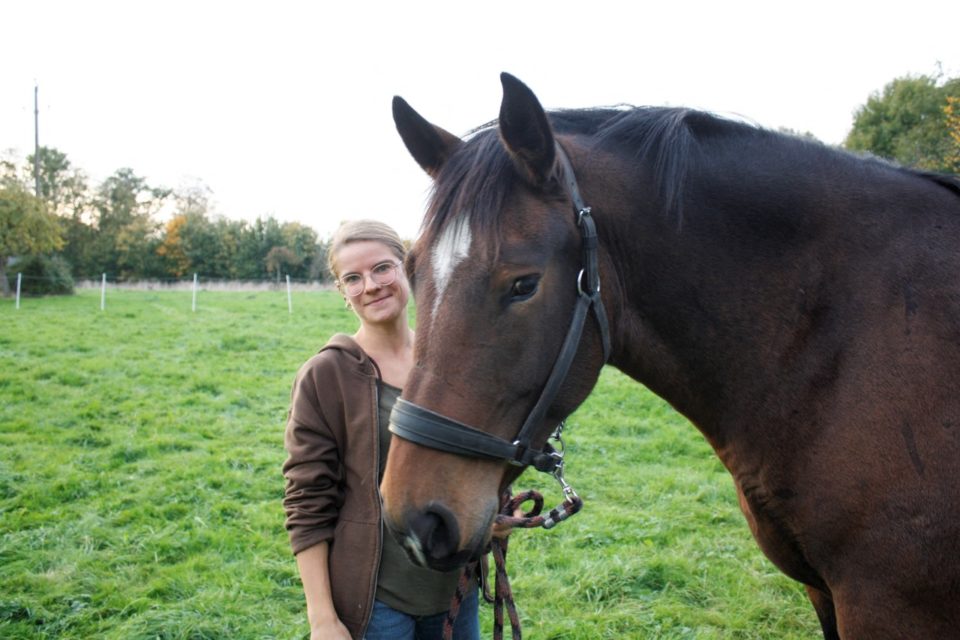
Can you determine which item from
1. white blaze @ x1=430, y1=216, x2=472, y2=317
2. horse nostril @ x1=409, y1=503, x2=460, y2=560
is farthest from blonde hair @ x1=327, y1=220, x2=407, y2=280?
horse nostril @ x1=409, y1=503, x2=460, y2=560

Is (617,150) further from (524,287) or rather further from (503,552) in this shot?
(503,552)

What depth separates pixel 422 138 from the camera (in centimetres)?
209

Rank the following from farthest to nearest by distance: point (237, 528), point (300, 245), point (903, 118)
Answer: point (300, 245) → point (903, 118) → point (237, 528)

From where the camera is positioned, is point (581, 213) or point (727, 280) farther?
point (727, 280)

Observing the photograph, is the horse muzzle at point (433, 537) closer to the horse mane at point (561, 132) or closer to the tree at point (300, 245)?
the horse mane at point (561, 132)

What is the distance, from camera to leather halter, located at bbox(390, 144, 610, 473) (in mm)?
1637

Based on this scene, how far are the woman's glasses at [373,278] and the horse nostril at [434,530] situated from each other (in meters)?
0.97

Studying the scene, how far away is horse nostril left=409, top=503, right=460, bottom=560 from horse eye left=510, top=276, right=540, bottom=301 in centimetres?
63

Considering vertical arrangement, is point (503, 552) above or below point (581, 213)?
below

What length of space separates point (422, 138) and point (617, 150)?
679 mm

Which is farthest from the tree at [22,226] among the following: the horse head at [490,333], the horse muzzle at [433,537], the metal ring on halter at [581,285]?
the metal ring on halter at [581,285]

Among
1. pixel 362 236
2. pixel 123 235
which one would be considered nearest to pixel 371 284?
pixel 362 236

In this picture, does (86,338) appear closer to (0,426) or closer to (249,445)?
(0,426)

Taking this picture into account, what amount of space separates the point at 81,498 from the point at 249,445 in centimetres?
196
